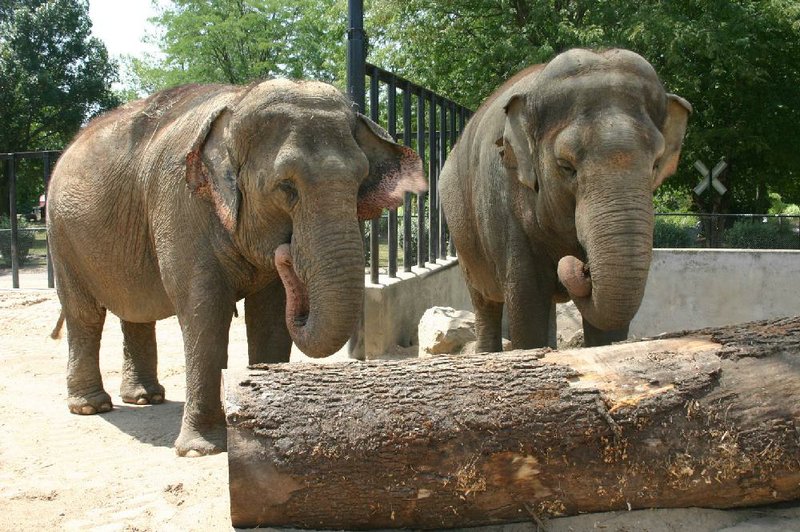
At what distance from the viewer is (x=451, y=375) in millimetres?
3688

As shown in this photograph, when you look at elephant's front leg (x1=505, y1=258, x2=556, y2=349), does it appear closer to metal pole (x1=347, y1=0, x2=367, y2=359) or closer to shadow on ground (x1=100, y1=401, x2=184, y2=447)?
shadow on ground (x1=100, y1=401, x2=184, y2=447)

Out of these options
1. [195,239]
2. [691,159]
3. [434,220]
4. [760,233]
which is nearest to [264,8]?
[691,159]

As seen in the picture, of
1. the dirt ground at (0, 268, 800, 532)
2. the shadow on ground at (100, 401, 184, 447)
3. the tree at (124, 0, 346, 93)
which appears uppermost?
the tree at (124, 0, 346, 93)

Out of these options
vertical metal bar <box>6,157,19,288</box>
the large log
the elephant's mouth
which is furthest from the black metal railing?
vertical metal bar <box>6,157,19,288</box>

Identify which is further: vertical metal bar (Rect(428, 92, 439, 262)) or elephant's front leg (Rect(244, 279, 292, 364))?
vertical metal bar (Rect(428, 92, 439, 262))

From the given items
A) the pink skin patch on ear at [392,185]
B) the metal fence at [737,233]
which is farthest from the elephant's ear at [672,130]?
the metal fence at [737,233]

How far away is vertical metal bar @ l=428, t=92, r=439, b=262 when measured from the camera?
10.4m

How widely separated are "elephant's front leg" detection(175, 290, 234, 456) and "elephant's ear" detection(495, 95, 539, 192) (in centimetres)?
185

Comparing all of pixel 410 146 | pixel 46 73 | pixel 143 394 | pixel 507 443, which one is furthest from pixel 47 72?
pixel 507 443

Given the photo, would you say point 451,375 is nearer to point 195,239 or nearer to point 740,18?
point 195,239

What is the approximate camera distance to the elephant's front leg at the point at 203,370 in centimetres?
508

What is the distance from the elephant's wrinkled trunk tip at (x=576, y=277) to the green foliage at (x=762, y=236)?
13.4 metres

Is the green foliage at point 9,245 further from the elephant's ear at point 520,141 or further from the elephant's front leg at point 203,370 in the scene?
the elephant's ear at point 520,141

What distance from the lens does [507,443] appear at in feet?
11.4
